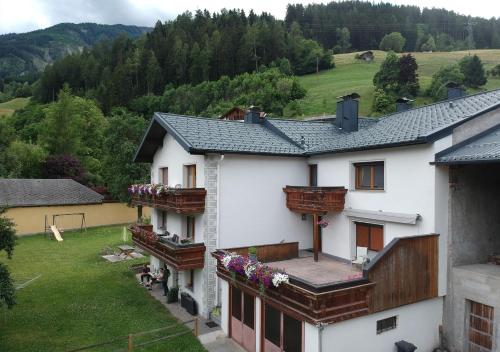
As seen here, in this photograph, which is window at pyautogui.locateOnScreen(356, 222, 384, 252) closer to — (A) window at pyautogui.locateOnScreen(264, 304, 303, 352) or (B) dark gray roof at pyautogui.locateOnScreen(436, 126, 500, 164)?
(B) dark gray roof at pyautogui.locateOnScreen(436, 126, 500, 164)

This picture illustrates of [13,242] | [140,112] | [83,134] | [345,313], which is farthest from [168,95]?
[345,313]

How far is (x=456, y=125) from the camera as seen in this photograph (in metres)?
12.0

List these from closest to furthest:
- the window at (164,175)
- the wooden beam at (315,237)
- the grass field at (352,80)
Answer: the wooden beam at (315,237)
the window at (164,175)
the grass field at (352,80)

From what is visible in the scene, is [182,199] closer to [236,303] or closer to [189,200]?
[189,200]

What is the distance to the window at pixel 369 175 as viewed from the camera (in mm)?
13867

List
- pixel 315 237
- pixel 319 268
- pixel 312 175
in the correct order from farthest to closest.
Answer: pixel 312 175, pixel 315 237, pixel 319 268

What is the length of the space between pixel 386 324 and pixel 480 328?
298cm

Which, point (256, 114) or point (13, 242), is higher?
point (256, 114)

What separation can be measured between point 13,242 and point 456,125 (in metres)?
14.6

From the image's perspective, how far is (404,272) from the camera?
11344mm

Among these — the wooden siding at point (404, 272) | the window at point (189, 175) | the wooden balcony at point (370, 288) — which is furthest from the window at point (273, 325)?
the window at point (189, 175)

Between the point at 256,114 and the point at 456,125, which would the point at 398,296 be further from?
the point at 256,114

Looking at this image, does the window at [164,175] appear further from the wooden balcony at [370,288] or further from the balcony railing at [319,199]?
the wooden balcony at [370,288]

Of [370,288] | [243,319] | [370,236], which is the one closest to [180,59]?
[370,236]
